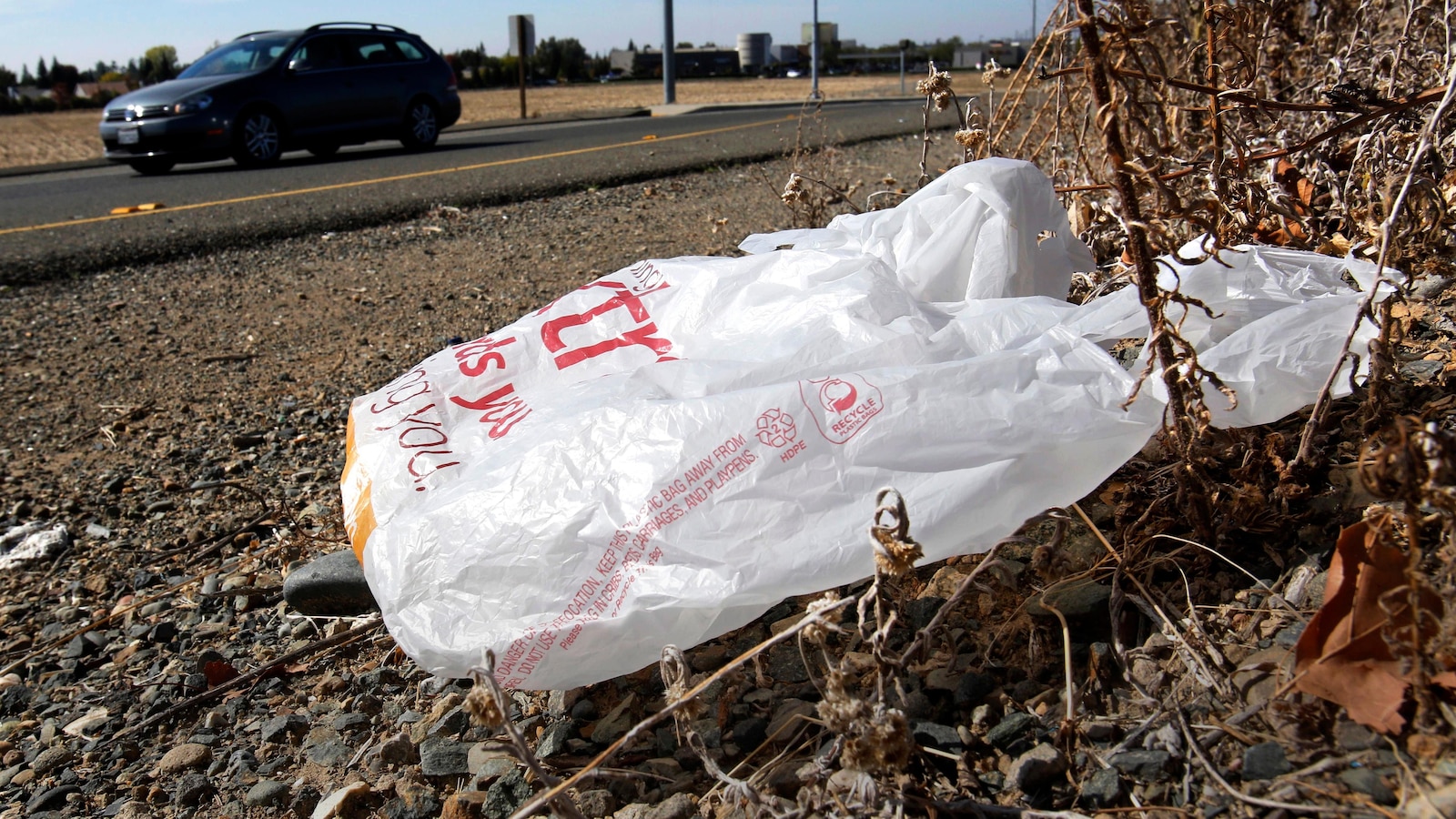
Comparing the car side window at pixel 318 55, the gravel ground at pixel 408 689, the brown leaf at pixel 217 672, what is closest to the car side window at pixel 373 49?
the car side window at pixel 318 55

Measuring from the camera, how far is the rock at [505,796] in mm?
1195

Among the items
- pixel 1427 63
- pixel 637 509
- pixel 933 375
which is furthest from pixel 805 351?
pixel 1427 63

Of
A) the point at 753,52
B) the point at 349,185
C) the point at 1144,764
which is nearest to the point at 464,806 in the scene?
the point at 1144,764

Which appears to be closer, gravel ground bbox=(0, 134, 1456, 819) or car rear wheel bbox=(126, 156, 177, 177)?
gravel ground bbox=(0, 134, 1456, 819)

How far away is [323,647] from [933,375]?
1118 millimetres

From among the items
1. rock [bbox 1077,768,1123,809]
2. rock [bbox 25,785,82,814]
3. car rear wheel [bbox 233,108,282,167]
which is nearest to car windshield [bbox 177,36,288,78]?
car rear wheel [bbox 233,108,282,167]

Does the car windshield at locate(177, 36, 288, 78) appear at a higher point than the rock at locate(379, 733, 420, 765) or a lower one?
higher

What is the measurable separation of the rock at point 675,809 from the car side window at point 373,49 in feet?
29.3

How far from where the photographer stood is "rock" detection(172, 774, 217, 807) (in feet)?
4.32

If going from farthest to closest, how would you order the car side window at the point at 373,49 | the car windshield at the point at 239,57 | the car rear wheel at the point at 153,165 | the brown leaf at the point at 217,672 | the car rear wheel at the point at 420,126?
the car rear wheel at the point at 420,126 < the car side window at the point at 373,49 < the car windshield at the point at 239,57 < the car rear wheel at the point at 153,165 < the brown leaf at the point at 217,672

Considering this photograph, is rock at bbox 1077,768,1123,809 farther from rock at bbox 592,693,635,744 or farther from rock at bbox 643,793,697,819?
rock at bbox 592,693,635,744

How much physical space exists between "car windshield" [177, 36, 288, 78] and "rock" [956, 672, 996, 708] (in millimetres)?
8359

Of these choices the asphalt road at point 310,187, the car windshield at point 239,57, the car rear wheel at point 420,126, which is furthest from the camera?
the car rear wheel at point 420,126

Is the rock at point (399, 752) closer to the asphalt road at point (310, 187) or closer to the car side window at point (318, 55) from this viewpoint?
the asphalt road at point (310, 187)
